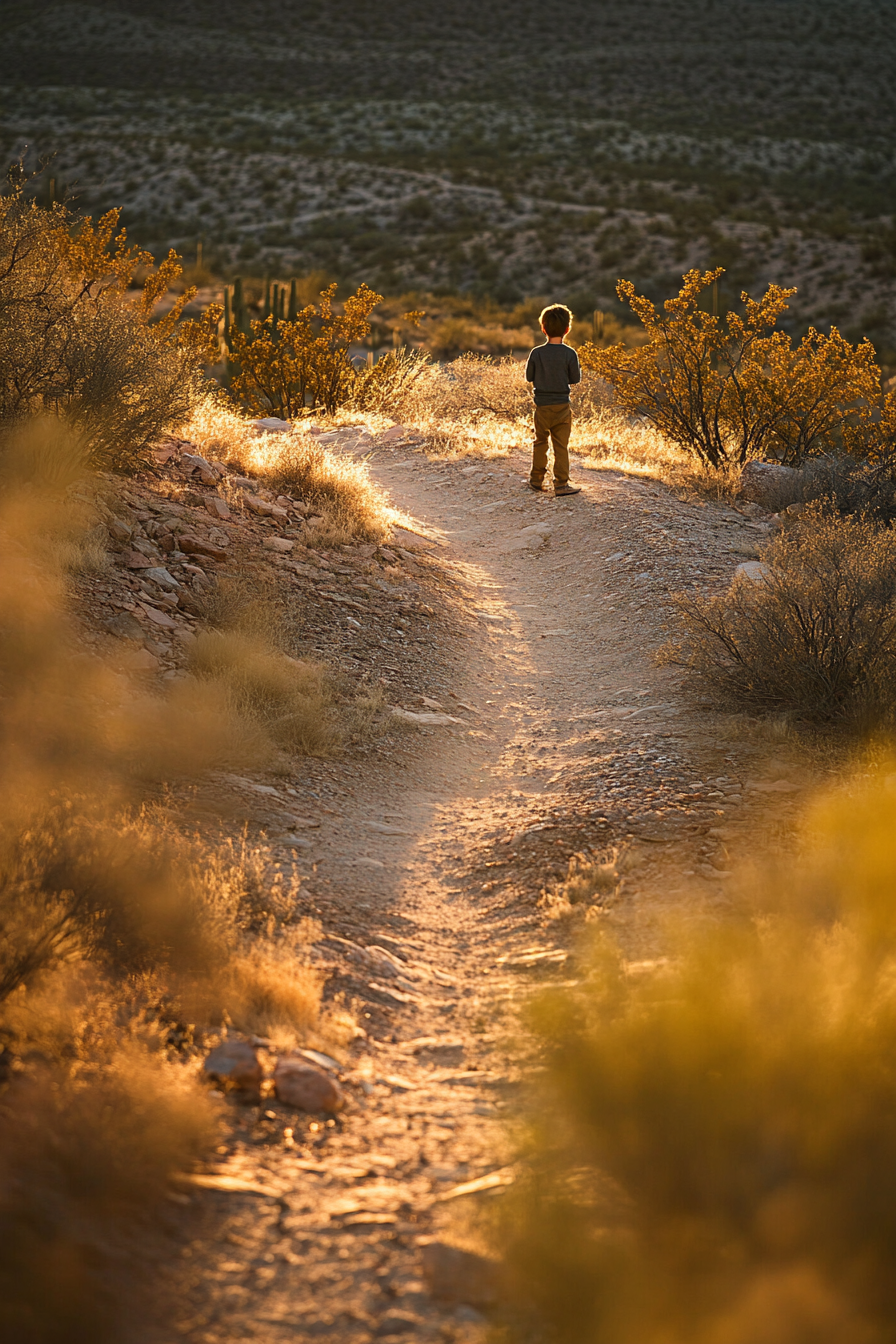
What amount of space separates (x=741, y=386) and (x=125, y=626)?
27.5 ft

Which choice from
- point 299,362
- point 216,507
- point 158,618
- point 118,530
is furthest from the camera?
point 299,362

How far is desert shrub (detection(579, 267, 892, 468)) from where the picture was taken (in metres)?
10.5

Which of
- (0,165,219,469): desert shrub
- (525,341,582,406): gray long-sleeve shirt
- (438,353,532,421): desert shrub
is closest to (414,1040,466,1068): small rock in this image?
(0,165,219,469): desert shrub

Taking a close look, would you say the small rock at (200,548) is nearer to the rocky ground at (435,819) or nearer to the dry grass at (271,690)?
the rocky ground at (435,819)

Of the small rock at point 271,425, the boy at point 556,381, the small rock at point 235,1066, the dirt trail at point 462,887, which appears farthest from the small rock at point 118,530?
the small rock at point 271,425

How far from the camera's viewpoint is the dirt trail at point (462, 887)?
1.89 metres

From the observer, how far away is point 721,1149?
203cm

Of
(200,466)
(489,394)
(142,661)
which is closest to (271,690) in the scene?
(142,661)

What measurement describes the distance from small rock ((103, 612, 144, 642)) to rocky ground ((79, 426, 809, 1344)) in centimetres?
2

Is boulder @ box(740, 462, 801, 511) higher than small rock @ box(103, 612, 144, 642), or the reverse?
boulder @ box(740, 462, 801, 511)

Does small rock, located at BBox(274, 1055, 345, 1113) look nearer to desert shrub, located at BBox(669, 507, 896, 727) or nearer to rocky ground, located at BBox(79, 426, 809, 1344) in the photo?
rocky ground, located at BBox(79, 426, 809, 1344)

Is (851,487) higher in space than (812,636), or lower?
higher

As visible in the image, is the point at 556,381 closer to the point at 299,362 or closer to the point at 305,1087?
the point at 299,362

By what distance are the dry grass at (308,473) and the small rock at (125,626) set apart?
232cm
